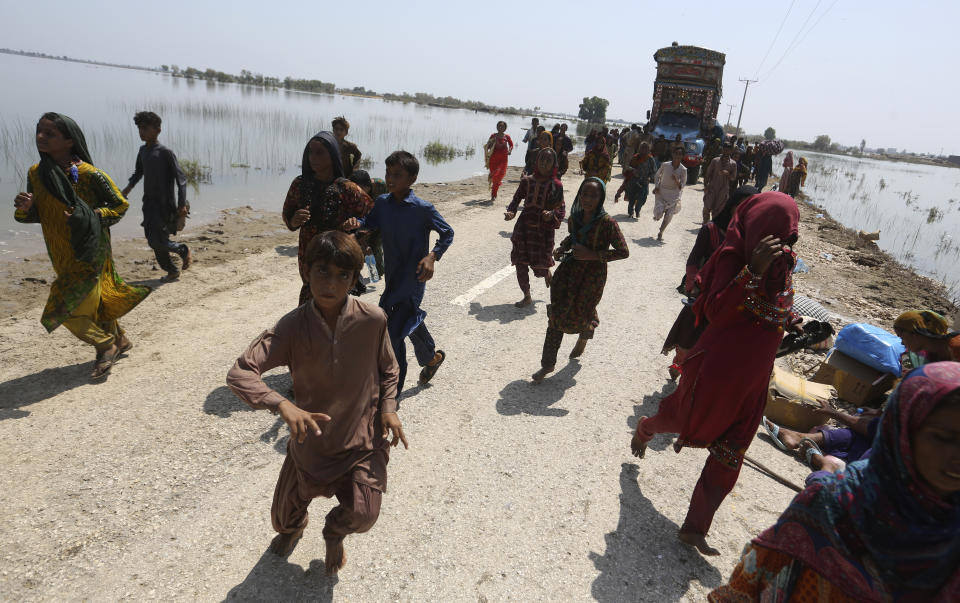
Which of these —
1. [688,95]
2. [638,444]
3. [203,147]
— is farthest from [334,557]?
[688,95]

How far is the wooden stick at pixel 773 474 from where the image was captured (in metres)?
3.34

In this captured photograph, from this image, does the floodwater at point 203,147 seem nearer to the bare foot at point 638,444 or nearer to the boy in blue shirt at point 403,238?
the boy in blue shirt at point 403,238

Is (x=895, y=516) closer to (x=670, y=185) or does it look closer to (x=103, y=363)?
(x=103, y=363)

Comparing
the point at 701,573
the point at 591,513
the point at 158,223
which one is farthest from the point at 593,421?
the point at 158,223

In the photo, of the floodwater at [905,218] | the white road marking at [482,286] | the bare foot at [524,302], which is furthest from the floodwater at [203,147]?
the floodwater at [905,218]

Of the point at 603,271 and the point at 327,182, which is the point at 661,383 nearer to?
the point at 603,271

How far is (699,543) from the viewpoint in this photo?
2.69 meters

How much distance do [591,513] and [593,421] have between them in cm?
103

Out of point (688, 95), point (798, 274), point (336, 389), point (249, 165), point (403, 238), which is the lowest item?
point (798, 274)

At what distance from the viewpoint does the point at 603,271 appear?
4.26 m

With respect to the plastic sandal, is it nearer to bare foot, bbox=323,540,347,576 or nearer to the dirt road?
the dirt road

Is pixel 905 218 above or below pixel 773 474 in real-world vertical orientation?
above

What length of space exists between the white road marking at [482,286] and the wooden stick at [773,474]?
3.23m

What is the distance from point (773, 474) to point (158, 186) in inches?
255
